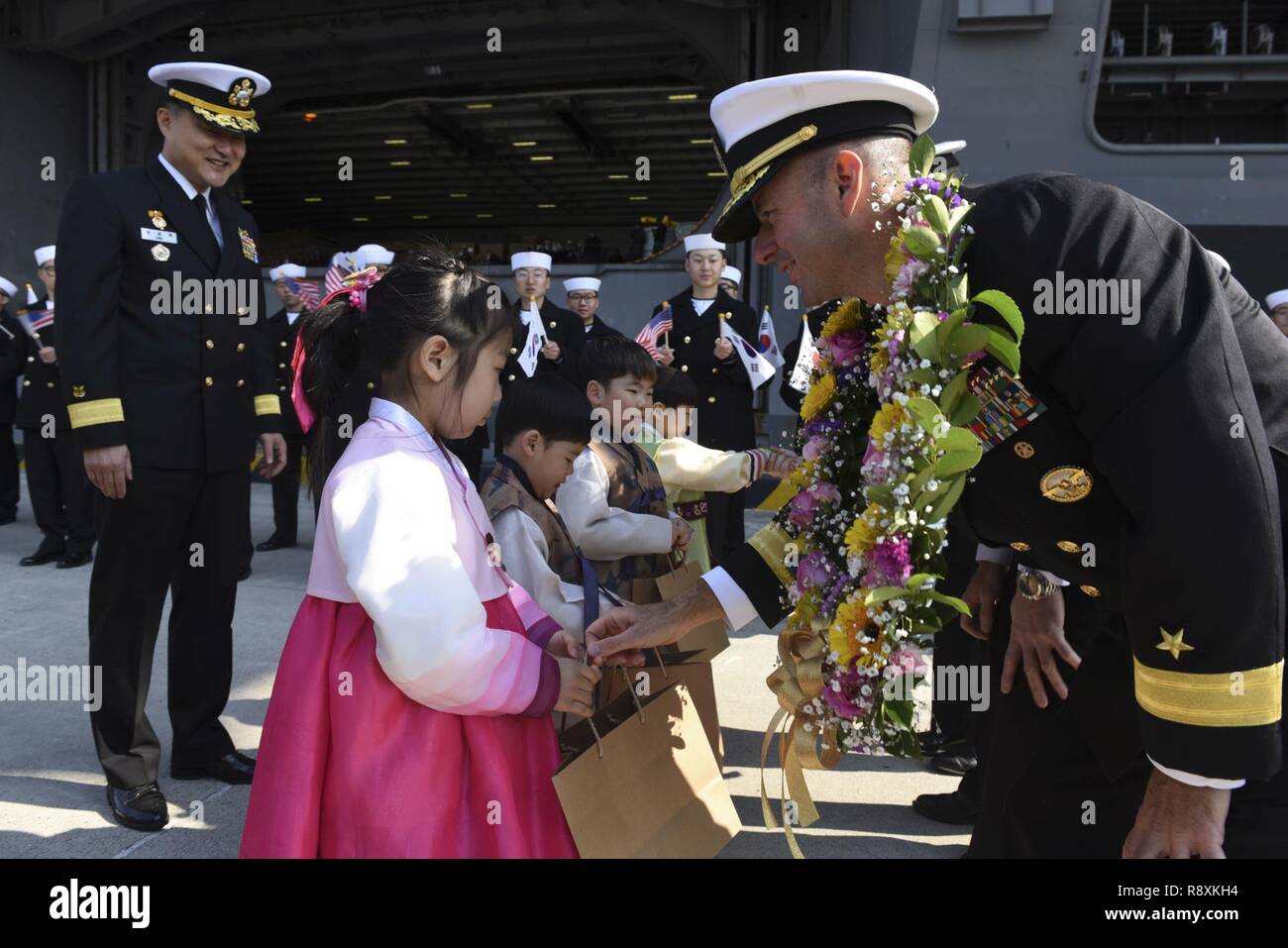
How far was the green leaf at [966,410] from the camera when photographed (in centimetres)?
167

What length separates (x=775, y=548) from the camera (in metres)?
2.26

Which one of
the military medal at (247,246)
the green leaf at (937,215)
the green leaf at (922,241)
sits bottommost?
the green leaf at (922,241)

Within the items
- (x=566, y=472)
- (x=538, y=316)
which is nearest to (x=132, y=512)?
(x=566, y=472)

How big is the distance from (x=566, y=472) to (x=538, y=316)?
5.51 metres

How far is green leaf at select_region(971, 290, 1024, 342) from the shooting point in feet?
4.84

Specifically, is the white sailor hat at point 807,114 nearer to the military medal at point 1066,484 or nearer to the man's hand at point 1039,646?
the military medal at point 1066,484

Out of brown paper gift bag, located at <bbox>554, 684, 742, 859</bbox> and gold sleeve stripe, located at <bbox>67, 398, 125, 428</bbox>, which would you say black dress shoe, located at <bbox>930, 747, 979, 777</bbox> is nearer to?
brown paper gift bag, located at <bbox>554, 684, 742, 859</bbox>

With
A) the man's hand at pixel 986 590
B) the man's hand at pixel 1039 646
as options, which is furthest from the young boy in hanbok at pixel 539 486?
the man's hand at pixel 1039 646

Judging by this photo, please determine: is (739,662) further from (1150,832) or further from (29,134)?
(29,134)

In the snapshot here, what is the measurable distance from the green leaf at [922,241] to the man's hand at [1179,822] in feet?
2.74

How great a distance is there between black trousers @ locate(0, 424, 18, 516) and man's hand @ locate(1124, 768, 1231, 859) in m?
9.87

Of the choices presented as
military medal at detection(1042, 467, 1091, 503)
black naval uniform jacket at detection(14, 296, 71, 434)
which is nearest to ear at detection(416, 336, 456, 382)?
military medal at detection(1042, 467, 1091, 503)

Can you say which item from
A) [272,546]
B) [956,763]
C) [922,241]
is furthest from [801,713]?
[272,546]

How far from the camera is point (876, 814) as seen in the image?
11.3 feet
